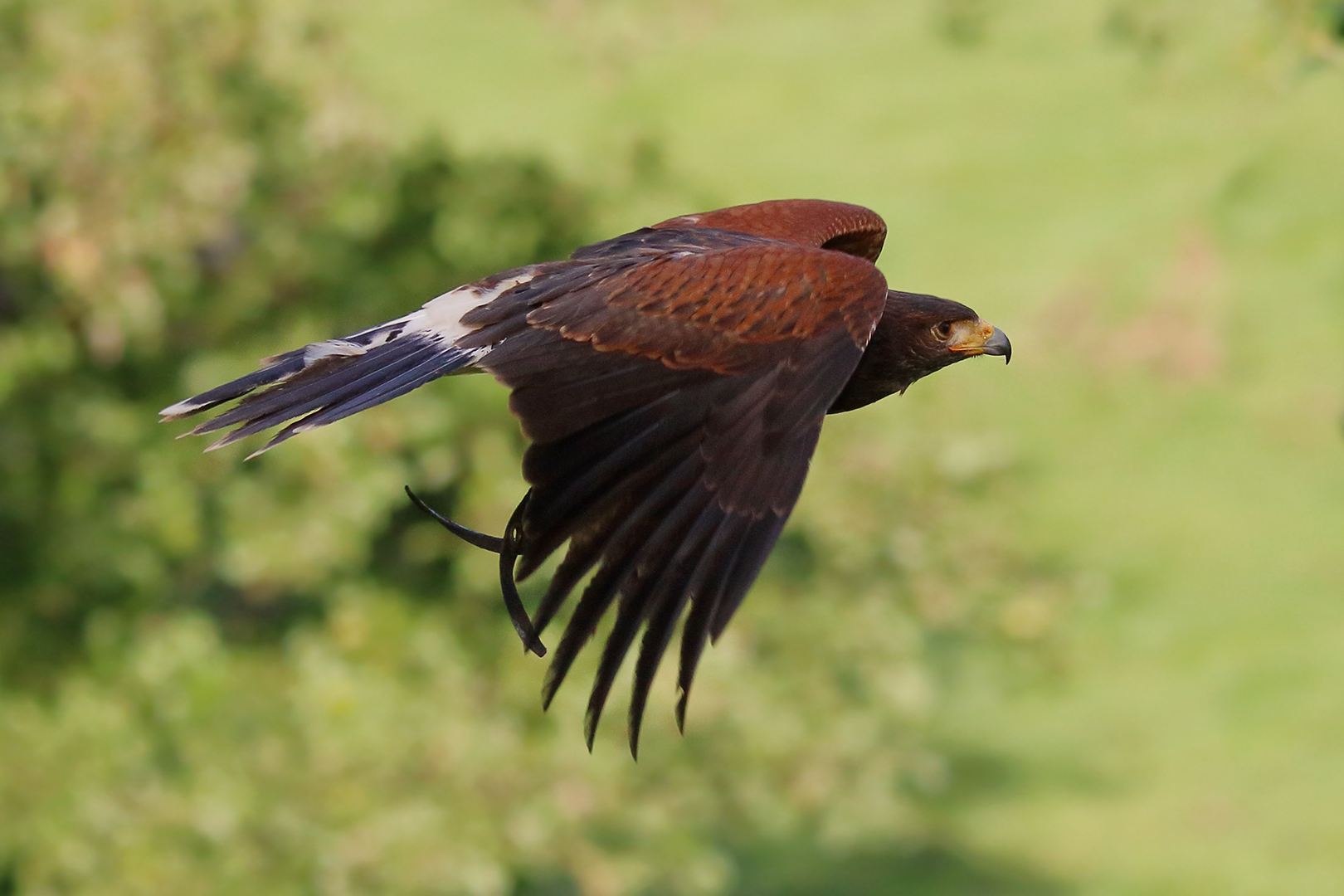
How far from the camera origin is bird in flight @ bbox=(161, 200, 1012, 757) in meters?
3.74

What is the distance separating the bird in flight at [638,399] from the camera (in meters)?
3.74

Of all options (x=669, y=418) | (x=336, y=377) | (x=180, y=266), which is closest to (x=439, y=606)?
(x=180, y=266)

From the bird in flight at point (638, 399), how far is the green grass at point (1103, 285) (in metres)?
7.39

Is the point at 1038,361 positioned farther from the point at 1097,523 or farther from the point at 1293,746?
the point at 1293,746

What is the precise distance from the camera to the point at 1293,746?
38.7 feet

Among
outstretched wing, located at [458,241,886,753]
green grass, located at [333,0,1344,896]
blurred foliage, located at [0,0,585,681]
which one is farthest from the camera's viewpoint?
green grass, located at [333,0,1344,896]

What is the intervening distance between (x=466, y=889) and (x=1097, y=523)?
20.6 feet

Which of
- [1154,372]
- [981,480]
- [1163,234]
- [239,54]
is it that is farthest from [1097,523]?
[239,54]

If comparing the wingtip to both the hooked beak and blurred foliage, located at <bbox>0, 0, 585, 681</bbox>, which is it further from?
blurred foliage, located at <bbox>0, 0, 585, 681</bbox>

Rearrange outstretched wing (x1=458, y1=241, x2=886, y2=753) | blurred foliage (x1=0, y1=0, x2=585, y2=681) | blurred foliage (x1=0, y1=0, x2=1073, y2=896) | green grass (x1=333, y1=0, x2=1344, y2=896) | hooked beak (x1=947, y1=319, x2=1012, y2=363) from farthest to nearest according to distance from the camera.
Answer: green grass (x1=333, y1=0, x2=1344, y2=896) < blurred foliage (x1=0, y1=0, x2=585, y2=681) < blurred foliage (x1=0, y1=0, x2=1073, y2=896) < hooked beak (x1=947, y1=319, x2=1012, y2=363) < outstretched wing (x1=458, y1=241, x2=886, y2=753)

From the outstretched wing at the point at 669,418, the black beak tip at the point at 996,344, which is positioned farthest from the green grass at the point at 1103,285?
the outstretched wing at the point at 669,418

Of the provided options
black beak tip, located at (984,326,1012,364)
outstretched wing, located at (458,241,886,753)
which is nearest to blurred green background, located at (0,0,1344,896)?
black beak tip, located at (984,326,1012,364)

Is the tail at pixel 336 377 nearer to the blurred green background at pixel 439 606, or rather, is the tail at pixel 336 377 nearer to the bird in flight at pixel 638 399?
the bird in flight at pixel 638 399

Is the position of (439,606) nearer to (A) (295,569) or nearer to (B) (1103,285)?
(A) (295,569)
